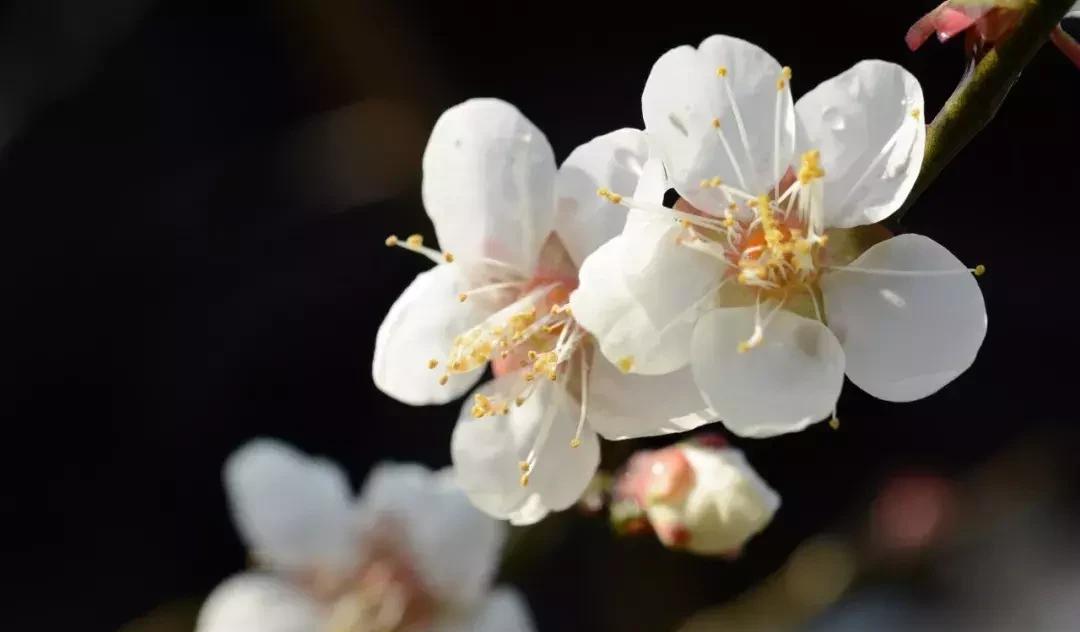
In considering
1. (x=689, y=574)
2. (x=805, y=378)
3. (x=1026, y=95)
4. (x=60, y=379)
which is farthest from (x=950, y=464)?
(x=60, y=379)

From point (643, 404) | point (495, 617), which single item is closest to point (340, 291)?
point (495, 617)

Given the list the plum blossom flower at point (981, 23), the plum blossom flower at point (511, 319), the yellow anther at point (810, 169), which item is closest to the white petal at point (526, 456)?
the plum blossom flower at point (511, 319)

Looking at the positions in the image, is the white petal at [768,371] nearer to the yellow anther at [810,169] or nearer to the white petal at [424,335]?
the yellow anther at [810,169]

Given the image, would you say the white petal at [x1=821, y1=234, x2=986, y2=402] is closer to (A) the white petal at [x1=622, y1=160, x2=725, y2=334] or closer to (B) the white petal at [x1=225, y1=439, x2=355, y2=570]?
(A) the white petal at [x1=622, y1=160, x2=725, y2=334]

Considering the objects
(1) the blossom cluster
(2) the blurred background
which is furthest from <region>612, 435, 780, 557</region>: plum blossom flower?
(2) the blurred background

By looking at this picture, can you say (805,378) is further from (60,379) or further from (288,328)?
(60,379)

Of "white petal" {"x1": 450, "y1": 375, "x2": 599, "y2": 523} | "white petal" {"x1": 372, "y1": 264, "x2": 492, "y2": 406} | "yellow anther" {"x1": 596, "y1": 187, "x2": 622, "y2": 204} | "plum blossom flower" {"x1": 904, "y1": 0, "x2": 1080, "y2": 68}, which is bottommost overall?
"white petal" {"x1": 450, "y1": 375, "x2": 599, "y2": 523}
